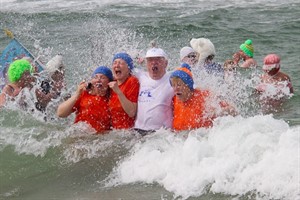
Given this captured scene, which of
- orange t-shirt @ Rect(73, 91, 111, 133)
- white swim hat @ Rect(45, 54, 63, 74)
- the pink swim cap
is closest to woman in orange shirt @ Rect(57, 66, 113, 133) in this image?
orange t-shirt @ Rect(73, 91, 111, 133)

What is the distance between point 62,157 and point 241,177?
254cm

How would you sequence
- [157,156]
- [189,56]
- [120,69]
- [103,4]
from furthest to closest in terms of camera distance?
[103,4], [189,56], [120,69], [157,156]

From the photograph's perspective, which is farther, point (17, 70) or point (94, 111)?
point (17, 70)

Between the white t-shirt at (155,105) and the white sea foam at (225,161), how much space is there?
0.82 feet

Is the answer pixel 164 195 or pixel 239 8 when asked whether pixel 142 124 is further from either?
pixel 239 8

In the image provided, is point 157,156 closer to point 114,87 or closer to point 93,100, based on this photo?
point 114,87

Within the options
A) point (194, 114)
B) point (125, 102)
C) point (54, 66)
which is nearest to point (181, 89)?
point (194, 114)

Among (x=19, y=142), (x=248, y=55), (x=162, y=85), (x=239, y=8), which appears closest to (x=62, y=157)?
(x=19, y=142)

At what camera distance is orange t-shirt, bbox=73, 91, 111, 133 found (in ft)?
21.6

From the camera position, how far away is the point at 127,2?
22547 mm

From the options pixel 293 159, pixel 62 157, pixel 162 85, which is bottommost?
pixel 62 157

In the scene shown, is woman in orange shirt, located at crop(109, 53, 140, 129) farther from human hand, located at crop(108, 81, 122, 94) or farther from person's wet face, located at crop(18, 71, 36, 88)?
person's wet face, located at crop(18, 71, 36, 88)

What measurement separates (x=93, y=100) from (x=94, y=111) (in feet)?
0.47

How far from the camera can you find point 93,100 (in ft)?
21.6
